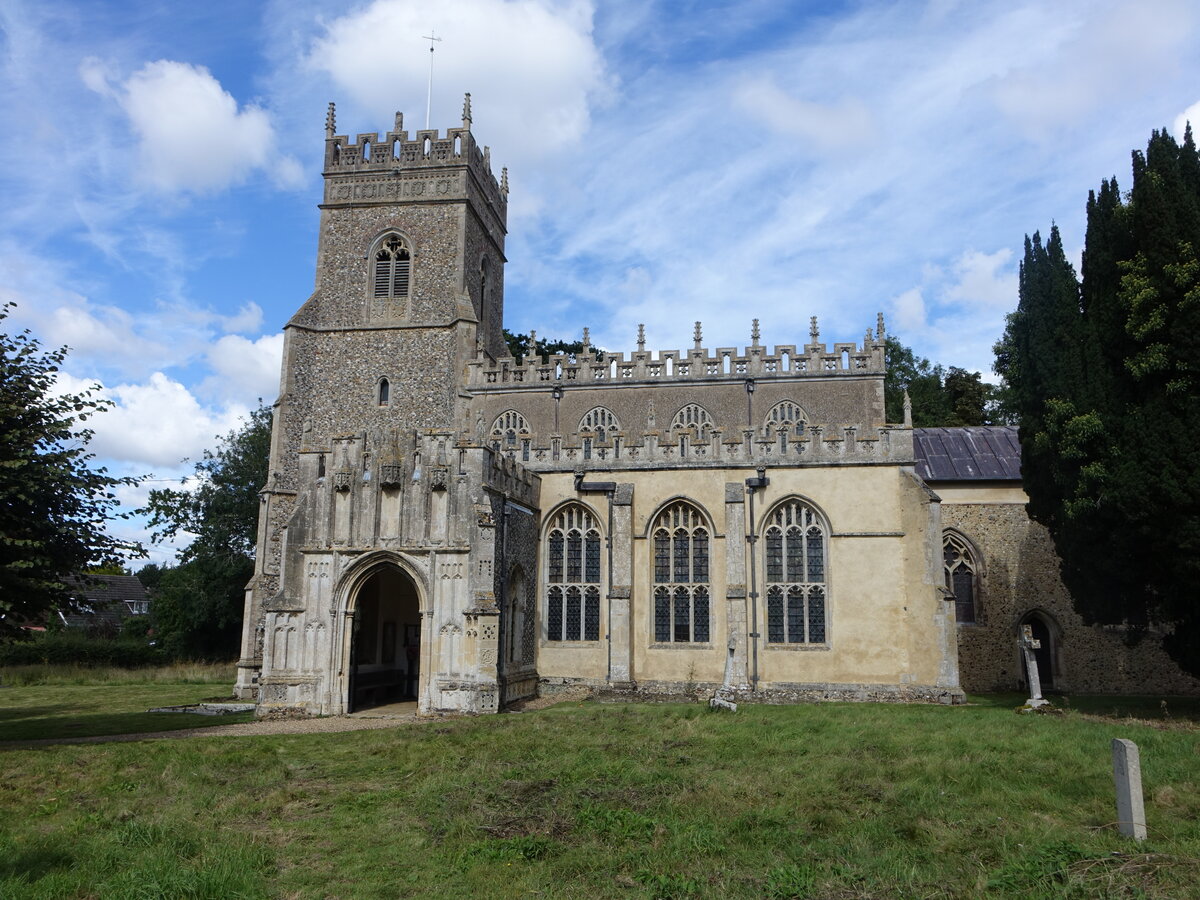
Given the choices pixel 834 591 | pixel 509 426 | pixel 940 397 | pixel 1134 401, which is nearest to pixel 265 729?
pixel 834 591

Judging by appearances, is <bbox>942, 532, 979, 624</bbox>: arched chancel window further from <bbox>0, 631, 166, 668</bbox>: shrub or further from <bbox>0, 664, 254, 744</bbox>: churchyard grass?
<bbox>0, 631, 166, 668</bbox>: shrub

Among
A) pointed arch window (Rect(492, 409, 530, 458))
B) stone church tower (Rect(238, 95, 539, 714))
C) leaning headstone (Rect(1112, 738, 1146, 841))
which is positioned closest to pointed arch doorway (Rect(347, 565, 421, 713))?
stone church tower (Rect(238, 95, 539, 714))

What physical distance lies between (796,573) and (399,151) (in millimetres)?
21575

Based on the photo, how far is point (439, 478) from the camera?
1942cm

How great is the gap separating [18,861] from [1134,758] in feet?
33.2

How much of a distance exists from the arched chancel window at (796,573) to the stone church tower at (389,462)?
6194 mm

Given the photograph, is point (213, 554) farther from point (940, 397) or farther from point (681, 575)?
point (940, 397)

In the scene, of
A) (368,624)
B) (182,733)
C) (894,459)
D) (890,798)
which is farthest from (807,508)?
(182,733)

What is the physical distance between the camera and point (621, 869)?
25.0 ft

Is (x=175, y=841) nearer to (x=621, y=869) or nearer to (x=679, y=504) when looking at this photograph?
(x=621, y=869)

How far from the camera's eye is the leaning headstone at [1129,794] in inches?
314

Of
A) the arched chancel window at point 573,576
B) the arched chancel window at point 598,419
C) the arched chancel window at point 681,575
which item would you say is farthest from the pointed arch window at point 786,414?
the arched chancel window at point 573,576

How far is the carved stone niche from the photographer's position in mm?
19375

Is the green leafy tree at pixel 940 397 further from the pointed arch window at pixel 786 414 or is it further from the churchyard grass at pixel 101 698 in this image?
the churchyard grass at pixel 101 698
